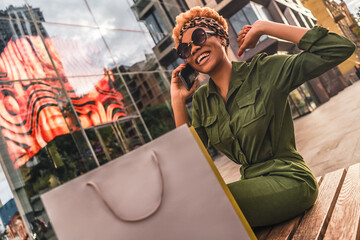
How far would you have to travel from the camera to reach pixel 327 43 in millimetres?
1318

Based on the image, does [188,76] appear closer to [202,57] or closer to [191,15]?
[202,57]

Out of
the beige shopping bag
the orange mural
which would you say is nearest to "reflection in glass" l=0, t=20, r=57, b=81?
the orange mural

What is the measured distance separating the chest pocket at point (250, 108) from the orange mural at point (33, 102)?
18.8ft

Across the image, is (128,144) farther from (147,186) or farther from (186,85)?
(147,186)

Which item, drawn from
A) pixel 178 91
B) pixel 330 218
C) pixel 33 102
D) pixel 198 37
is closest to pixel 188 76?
pixel 178 91

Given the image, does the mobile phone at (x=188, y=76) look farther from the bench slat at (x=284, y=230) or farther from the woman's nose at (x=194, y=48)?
the bench slat at (x=284, y=230)

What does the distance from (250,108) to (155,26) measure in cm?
1079

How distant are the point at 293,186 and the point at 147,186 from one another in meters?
0.73

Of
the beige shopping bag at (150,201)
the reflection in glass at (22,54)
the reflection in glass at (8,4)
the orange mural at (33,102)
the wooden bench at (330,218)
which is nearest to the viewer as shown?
the beige shopping bag at (150,201)

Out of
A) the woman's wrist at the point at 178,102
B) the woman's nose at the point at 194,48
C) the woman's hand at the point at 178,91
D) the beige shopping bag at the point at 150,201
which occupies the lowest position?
the beige shopping bag at the point at 150,201

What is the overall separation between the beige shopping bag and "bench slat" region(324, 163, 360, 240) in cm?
32

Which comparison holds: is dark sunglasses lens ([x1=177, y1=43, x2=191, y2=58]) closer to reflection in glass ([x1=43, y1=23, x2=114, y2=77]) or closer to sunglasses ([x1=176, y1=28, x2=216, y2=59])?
sunglasses ([x1=176, y1=28, x2=216, y2=59])

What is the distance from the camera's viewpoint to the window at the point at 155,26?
10961 millimetres

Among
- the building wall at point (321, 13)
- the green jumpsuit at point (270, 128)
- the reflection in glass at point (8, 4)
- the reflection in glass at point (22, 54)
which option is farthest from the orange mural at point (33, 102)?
the building wall at point (321, 13)
